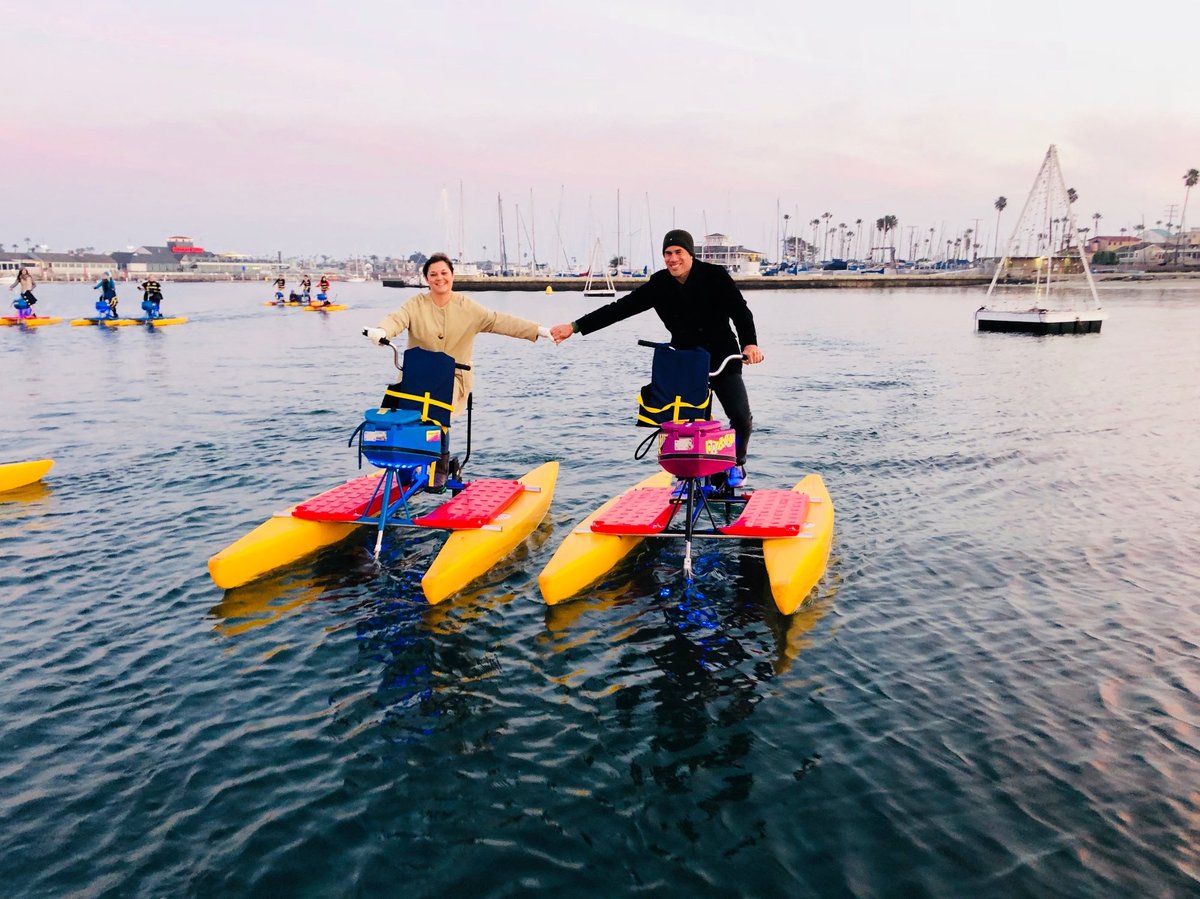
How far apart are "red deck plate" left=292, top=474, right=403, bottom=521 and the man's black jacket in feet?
11.3

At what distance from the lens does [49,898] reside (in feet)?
13.6

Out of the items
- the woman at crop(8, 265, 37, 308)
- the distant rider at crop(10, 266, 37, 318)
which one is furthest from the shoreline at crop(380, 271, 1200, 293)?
the woman at crop(8, 265, 37, 308)

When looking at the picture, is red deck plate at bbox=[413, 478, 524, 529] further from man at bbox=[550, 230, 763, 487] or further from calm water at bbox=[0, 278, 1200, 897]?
man at bbox=[550, 230, 763, 487]

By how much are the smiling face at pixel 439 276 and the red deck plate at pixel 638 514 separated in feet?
10.8

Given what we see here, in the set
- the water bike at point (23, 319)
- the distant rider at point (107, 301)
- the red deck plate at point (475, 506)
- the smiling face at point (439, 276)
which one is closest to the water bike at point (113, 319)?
the distant rider at point (107, 301)

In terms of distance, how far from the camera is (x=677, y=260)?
8.84 meters

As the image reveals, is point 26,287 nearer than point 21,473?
No

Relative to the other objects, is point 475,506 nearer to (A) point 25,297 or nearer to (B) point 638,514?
(B) point 638,514

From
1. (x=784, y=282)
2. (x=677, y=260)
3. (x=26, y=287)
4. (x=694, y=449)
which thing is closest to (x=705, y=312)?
(x=677, y=260)

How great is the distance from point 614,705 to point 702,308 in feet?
16.1

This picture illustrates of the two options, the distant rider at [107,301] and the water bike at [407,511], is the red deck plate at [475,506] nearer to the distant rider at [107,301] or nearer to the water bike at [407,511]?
the water bike at [407,511]

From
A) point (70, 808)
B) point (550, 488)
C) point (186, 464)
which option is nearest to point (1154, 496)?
point (550, 488)

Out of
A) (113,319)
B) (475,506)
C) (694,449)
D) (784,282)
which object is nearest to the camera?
(694,449)

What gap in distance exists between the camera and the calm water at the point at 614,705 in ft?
14.7
